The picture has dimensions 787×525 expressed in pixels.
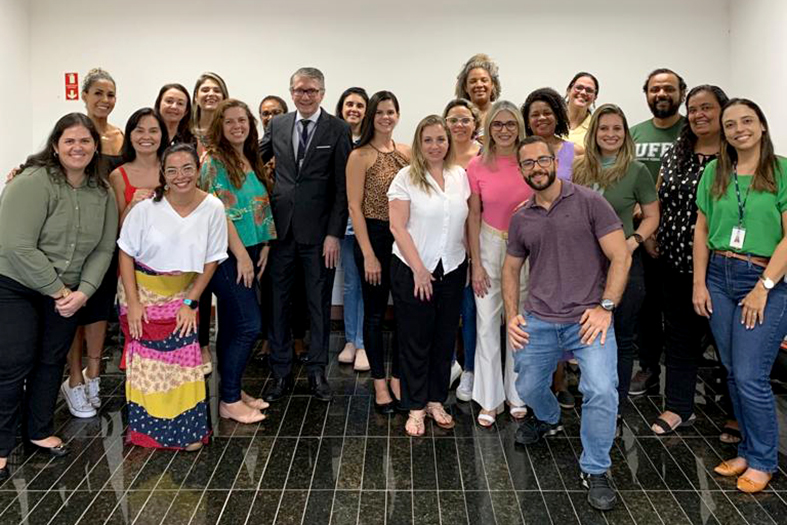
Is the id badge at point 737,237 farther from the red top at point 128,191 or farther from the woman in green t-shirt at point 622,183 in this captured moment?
the red top at point 128,191

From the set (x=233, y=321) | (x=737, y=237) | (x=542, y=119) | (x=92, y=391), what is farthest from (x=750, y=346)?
(x=92, y=391)

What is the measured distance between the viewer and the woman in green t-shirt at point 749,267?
244 cm

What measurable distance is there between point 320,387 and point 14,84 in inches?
159

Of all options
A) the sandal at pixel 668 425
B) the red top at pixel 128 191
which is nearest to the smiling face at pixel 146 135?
the red top at pixel 128 191

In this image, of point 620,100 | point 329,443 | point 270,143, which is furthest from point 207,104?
point 620,100

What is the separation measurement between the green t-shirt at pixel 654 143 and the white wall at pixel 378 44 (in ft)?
6.18

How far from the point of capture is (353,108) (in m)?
4.03

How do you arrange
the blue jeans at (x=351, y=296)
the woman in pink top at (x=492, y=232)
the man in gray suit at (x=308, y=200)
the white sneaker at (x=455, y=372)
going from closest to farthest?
the woman in pink top at (x=492, y=232), the man in gray suit at (x=308, y=200), the white sneaker at (x=455, y=372), the blue jeans at (x=351, y=296)

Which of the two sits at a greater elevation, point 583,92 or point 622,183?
point 583,92

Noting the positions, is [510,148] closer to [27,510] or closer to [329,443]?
[329,443]

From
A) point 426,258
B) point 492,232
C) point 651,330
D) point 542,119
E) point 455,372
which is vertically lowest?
point 455,372

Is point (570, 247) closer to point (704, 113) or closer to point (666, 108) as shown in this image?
point (704, 113)

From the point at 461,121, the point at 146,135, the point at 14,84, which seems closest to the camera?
the point at 146,135

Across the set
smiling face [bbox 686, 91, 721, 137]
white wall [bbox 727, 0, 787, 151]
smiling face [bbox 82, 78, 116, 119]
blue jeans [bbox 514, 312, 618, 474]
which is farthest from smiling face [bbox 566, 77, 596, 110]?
smiling face [bbox 82, 78, 116, 119]
